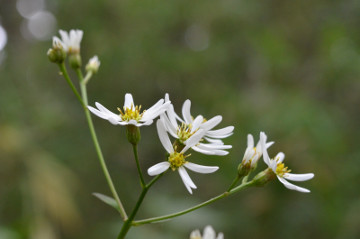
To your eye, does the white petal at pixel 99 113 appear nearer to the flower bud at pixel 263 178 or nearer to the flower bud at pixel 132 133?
the flower bud at pixel 132 133

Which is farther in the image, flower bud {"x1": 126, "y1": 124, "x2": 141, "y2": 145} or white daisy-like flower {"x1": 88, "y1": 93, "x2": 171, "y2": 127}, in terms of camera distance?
flower bud {"x1": 126, "y1": 124, "x2": 141, "y2": 145}

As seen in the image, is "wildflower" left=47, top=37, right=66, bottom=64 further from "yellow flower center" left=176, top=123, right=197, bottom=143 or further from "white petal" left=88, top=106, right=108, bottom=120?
"yellow flower center" left=176, top=123, right=197, bottom=143

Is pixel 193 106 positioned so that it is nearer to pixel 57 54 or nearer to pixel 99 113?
pixel 57 54

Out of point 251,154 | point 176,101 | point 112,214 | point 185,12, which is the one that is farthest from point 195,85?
point 251,154

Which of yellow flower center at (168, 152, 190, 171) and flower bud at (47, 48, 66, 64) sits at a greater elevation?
flower bud at (47, 48, 66, 64)

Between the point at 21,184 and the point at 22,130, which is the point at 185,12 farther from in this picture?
the point at 21,184

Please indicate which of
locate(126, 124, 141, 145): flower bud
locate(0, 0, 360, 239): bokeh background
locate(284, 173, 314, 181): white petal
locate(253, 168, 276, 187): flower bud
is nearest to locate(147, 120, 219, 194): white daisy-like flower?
locate(126, 124, 141, 145): flower bud

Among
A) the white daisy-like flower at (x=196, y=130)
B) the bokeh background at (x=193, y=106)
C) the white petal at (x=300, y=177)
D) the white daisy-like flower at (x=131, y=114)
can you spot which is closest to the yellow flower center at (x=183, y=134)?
the white daisy-like flower at (x=196, y=130)

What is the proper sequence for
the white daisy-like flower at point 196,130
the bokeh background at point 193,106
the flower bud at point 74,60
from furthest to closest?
the bokeh background at point 193,106
the flower bud at point 74,60
the white daisy-like flower at point 196,130

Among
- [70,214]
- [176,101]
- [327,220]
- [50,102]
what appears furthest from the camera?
[50,102]
